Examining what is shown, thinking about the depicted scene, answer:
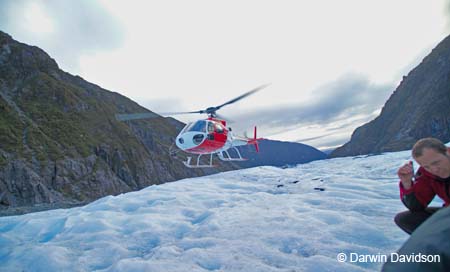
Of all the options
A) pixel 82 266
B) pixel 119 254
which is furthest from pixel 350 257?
pixel 82 266

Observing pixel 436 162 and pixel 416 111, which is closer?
pixel 436 162

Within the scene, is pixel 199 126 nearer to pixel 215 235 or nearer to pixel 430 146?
pixel 215 235

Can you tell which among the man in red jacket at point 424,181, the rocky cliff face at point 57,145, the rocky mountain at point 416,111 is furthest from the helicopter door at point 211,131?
the rocky mountain at point 416,111

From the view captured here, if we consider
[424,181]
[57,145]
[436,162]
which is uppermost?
[57,145]

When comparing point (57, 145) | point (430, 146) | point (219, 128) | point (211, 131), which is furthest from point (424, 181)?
point (57, 145)

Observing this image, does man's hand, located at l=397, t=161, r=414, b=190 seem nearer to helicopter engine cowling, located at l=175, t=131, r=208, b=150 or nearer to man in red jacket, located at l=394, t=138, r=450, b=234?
man in red jacket, located at l=394, t=138, r=450, b=234

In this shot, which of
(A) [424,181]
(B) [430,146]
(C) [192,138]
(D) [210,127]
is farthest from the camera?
(D) [210,127]

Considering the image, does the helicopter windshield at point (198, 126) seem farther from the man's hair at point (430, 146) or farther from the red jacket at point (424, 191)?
the man's hair at point (430, 146)
